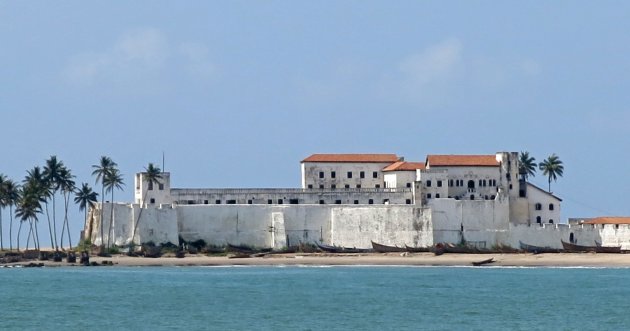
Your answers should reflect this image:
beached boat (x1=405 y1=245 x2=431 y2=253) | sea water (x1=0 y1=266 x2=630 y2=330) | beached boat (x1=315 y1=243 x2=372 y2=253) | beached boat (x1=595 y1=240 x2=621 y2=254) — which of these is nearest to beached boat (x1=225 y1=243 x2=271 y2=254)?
sea water (x1=0 y1=266 x2=630 y2=330)

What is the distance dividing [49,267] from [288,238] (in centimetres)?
1566

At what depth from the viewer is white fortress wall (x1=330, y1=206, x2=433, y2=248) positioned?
339 ft

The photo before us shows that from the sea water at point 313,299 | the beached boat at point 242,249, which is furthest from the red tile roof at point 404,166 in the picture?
the beached boat at point 242,249

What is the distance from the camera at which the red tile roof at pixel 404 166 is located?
10575 cm

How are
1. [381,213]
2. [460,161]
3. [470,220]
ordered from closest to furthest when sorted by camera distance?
[381,213] < [470,220] < [460,161]

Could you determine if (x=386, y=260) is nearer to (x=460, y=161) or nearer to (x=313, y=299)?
(x=460, y=161)

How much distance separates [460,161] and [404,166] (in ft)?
12.4

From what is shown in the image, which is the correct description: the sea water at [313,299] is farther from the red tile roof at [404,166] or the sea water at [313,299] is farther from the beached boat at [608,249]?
the red tile roof at [404,166]

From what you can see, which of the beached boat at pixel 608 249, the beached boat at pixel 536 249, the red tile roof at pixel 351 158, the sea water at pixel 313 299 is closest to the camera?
the sea water at pixel 313 299

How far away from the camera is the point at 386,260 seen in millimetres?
101938

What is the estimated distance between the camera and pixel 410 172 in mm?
105812

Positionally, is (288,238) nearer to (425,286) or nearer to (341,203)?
(341,203)

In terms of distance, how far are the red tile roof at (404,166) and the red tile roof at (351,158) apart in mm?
1025

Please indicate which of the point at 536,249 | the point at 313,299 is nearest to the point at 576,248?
the point at 536,249
